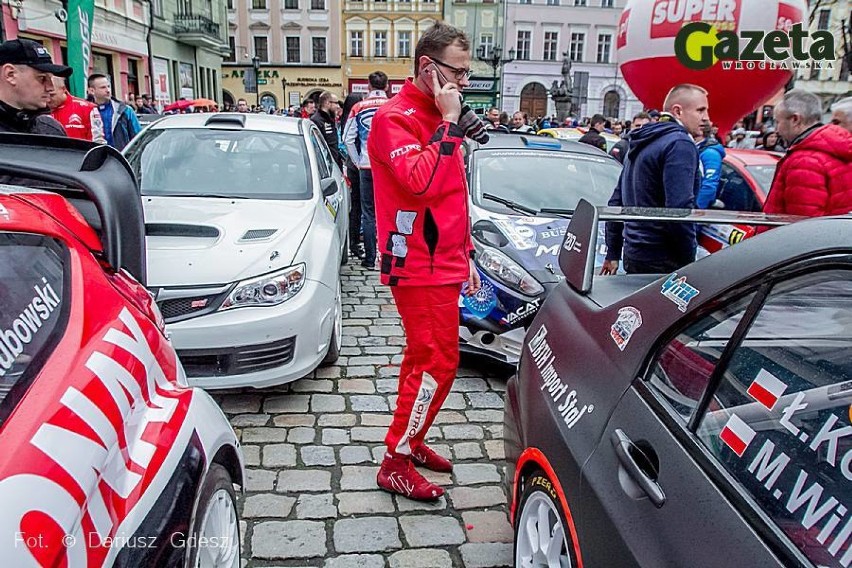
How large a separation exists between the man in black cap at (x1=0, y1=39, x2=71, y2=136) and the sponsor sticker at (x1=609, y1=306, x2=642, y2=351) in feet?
10.8

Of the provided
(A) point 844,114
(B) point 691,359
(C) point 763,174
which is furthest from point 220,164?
(C) point 763,174

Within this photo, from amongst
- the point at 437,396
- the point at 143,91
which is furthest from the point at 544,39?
the point at 437,396

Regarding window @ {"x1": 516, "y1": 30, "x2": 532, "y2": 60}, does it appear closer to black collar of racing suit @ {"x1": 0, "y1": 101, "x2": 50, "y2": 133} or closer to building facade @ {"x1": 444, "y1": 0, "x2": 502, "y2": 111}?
building facade @ {"x1": 444, "y1": 0, "x2": 502, "y2": 111}

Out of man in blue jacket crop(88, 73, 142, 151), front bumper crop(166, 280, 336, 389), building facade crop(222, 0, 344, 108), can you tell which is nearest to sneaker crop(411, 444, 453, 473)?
front bumper crop(166, 280, 336, 389)

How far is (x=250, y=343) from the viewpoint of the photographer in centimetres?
343

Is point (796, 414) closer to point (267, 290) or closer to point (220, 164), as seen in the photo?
point (267, 290)

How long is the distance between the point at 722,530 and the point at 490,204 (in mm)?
3924

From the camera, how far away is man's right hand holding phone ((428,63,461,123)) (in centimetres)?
248

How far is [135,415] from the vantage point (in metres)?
1.55

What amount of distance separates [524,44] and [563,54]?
3.44 metres

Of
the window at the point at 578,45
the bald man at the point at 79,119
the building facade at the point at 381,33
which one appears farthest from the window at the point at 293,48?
the bald man at the point at 79,119

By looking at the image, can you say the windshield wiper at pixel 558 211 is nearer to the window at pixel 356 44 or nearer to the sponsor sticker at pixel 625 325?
the sponsor sticker at pixel 625 325

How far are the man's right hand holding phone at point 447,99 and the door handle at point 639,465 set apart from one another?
140 cm

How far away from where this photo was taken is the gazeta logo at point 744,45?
8.73 meters
